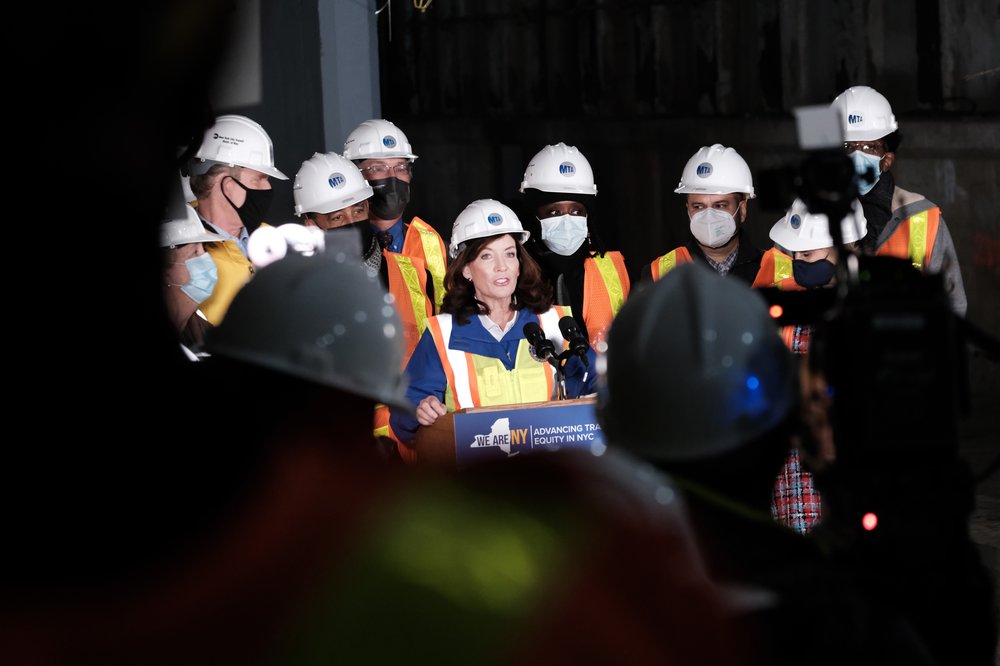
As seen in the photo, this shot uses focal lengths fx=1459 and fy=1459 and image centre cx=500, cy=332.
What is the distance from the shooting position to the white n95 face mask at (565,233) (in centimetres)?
769

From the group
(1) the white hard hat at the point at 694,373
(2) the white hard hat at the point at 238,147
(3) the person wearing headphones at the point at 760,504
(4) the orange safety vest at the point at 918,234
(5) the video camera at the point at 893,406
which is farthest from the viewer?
(2) the white hard hat at the point at 238,147

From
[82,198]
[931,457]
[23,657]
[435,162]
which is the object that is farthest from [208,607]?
[435,162]

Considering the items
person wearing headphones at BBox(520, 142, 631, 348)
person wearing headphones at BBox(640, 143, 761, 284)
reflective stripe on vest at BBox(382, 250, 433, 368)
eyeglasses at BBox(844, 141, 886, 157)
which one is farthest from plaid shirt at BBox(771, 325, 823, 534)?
reflective stripe on vest at BBox(382, 250, 433, 368)

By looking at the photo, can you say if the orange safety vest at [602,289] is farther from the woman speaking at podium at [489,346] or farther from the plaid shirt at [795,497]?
the plaid shirt at [795,497]

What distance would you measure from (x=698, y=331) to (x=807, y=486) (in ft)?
10.8

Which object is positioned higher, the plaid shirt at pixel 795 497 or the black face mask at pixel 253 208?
the black face mask at pixel 253 208

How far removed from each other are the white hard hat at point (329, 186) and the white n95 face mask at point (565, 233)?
119 cm

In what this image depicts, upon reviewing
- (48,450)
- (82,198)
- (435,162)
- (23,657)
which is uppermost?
(435,162)

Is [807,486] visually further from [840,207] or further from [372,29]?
[372,29]

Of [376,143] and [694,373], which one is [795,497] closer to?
[694,373]

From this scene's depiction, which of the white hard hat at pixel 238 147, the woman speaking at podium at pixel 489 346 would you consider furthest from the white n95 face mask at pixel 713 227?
the white hard hat at pixel 238 147

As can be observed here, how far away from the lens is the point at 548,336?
5992 millimetres

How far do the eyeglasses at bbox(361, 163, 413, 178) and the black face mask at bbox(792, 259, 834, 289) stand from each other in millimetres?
3313

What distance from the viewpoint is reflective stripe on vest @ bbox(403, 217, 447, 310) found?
8289 millimetres
